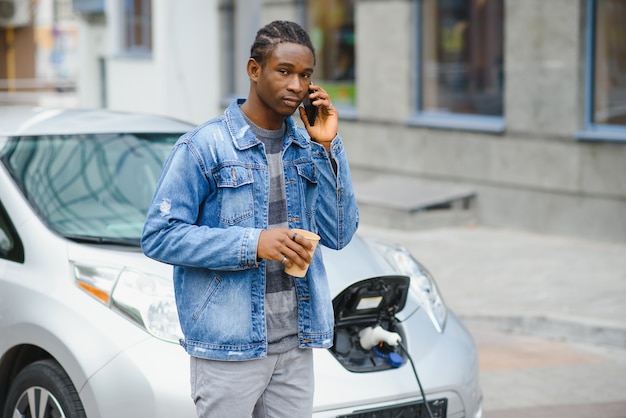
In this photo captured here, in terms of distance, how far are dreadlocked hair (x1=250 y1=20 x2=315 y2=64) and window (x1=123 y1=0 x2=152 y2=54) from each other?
17257mm

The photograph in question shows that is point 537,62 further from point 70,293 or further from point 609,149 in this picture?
point 70,293

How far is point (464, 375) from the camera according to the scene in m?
4.46

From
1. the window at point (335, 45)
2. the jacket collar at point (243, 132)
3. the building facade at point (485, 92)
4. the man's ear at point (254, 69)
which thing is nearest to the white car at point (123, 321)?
the jacket collar at point (243, 132)

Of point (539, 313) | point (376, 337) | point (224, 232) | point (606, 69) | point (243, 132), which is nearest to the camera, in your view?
point (224, 232)

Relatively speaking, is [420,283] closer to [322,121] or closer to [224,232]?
[322,121]

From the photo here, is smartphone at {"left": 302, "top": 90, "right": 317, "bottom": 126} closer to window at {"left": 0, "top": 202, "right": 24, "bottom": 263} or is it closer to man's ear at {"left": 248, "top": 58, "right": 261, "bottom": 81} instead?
man's ear at {"left": 248, "top": 58, "right": 261, "bottom": 81}

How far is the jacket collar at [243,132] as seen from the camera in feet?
9.95

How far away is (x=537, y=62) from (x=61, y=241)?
759 cm

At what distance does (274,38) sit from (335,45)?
11.8 m

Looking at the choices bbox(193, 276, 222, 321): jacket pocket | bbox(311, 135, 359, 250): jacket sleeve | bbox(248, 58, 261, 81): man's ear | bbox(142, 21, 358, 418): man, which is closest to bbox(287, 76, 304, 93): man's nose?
bbox(142, 21, 358, 418): man

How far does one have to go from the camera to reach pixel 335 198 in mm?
3137

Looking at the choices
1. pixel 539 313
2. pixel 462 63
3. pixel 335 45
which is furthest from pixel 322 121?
pixel 335 45

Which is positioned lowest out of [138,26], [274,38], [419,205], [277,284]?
[419,205]

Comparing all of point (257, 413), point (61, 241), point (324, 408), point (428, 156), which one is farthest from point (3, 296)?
point (428, 156)
